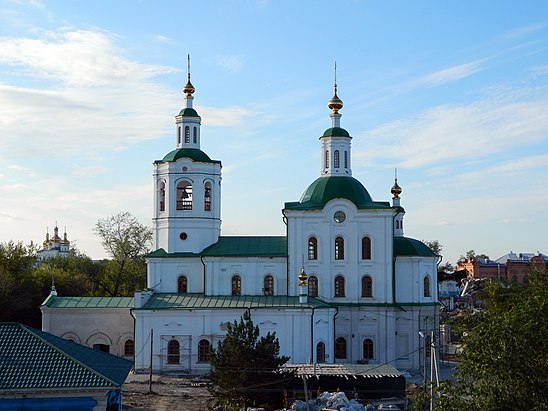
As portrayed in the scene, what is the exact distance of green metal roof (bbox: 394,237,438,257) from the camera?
3834 centimetres

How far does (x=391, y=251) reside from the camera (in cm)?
3756

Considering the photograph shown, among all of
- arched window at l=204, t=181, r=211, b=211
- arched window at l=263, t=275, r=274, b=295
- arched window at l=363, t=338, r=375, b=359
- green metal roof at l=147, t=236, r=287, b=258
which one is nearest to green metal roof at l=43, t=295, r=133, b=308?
green metal roof at l=147, t=236, r=287, b=258

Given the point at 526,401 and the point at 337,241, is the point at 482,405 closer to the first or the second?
the point at 526,401

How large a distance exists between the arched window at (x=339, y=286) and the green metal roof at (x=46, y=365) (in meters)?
17.4

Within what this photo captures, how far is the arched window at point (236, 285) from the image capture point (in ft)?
124

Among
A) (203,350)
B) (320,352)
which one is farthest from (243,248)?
(320,352)

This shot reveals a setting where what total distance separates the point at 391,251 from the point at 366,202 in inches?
100

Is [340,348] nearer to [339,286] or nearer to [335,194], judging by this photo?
[339,286]

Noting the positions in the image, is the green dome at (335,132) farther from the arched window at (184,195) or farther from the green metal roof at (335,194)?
the arched window at (184,195)

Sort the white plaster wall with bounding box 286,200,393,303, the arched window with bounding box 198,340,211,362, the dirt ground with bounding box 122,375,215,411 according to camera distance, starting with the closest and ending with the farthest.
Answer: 1. the dirt ground with bounding box 122,375,215,411
2. the arched window with bounding box 198,340,211,362
3. the white plaster wall with bounding box 286,200,393,303

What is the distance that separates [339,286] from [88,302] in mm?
11685

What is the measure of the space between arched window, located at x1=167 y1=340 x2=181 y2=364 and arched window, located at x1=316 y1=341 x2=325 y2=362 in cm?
598

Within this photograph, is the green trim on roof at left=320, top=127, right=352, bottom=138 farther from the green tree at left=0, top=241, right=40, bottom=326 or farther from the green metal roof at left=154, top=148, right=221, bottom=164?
the green tree at left=0, top=241, right=40, bottom=326

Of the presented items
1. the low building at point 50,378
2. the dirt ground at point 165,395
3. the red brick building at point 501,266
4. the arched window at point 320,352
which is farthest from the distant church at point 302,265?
the red brick building at point 501,266
